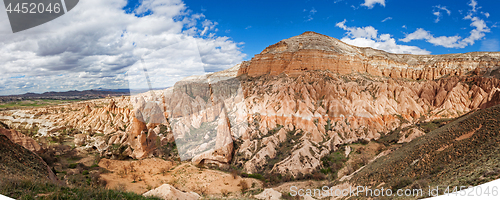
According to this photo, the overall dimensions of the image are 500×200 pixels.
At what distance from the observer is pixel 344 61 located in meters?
47.5

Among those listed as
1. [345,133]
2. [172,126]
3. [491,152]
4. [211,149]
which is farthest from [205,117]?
[491,152]

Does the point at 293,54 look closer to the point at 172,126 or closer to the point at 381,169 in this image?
the point at 172,126

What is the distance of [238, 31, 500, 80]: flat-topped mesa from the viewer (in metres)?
46.1

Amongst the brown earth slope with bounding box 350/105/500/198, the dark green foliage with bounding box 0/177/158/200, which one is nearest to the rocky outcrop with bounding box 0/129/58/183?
the dark green foliage with bounding box 0/177/158/200

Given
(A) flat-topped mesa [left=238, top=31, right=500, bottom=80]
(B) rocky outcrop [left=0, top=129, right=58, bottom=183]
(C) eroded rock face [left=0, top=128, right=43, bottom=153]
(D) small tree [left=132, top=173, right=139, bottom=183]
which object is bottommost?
(D) small tree [left=132, top=173, right=139, bottom=183]

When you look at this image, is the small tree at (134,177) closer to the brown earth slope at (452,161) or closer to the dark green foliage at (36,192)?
the dark green foliage at (36,192)

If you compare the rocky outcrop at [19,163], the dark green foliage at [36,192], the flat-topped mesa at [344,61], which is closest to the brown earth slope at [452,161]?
the dark green foliage at [36,192]

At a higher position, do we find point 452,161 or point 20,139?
point 452,161

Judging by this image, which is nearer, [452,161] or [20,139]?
[452,161]

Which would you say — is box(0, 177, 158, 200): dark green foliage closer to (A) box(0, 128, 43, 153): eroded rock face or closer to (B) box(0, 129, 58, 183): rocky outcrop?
(B) box(0, 129, 58, 183): rocky outcrop

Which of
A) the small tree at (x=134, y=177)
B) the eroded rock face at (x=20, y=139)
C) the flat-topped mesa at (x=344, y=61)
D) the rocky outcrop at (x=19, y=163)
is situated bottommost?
the small tree at (x=134, y=177)

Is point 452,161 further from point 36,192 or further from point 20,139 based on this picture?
point 20,139

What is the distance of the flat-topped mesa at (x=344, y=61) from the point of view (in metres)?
46.1

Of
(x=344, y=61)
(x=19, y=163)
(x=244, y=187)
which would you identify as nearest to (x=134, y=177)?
(x=244, y=187)
